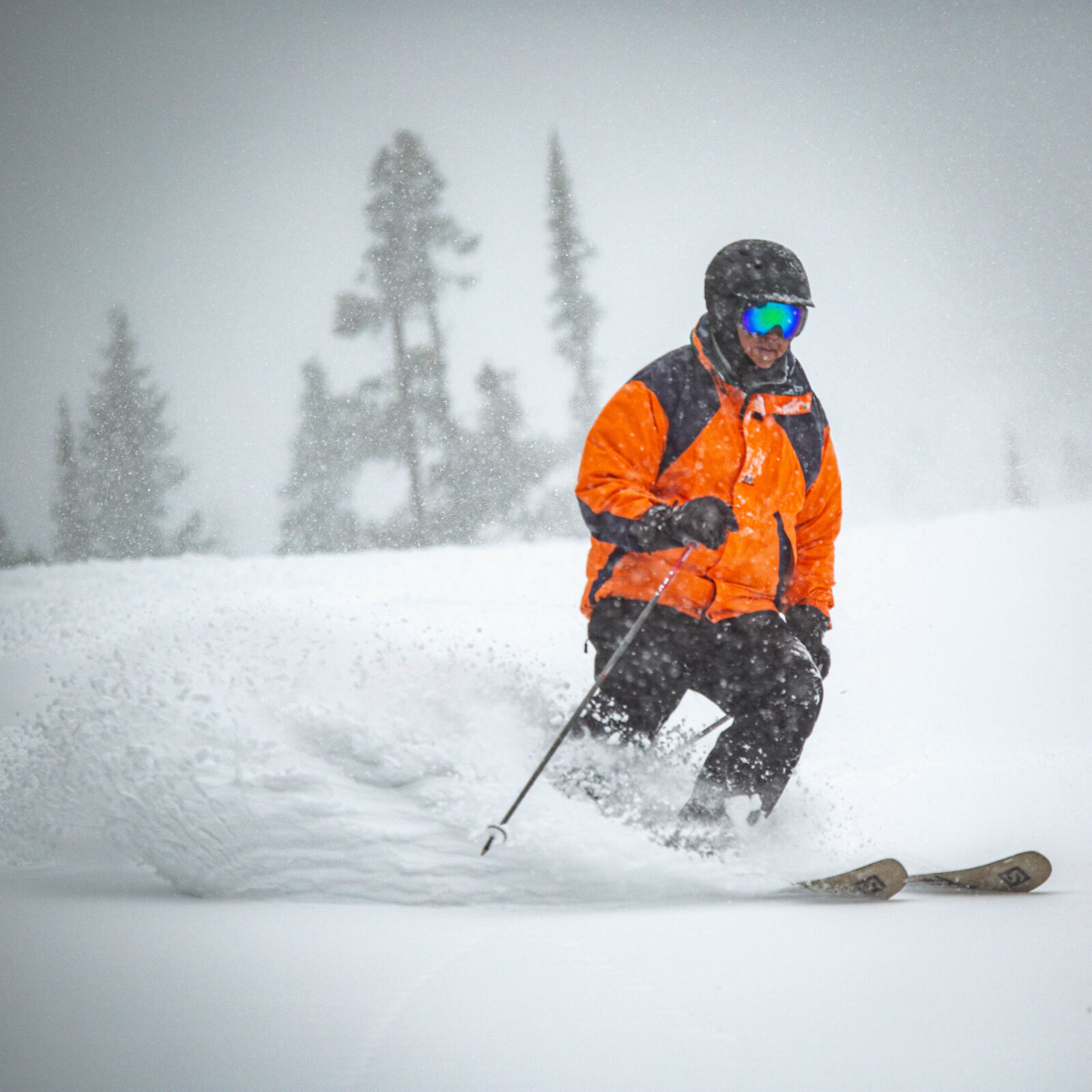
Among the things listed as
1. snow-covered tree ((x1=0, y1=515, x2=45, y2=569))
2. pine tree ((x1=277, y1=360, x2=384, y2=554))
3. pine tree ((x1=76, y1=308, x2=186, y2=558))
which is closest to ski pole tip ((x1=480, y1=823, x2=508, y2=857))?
pine tree ((x1=277, y1=360, x2=384, y2=554))

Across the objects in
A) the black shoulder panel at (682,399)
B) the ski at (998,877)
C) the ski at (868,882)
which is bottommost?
the ski at (998,877)

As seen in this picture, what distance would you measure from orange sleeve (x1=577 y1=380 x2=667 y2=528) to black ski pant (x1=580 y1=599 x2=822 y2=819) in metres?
0.38

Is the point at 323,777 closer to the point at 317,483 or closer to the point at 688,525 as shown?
the point at 688,525

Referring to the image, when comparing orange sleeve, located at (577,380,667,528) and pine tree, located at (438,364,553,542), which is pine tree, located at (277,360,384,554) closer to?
pine tree, located at (438,364,553,542)

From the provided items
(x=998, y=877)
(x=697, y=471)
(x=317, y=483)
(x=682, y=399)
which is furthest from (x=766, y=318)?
(x=317, y=483)

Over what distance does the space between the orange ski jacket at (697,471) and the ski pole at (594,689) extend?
11cm

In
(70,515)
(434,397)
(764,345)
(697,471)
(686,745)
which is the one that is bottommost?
(686,745)

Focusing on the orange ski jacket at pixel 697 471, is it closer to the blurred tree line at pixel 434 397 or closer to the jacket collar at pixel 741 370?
the jacket collar at pixel 741 370

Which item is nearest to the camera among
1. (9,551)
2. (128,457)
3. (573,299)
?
(573,299)

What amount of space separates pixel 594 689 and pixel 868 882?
92cm

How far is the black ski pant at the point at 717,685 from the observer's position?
273 cm

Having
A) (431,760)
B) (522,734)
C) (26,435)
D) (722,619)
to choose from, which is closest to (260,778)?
(431,760)

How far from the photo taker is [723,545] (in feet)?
8.89

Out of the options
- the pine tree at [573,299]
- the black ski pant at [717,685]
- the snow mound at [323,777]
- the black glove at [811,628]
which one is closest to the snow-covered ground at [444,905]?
the snow mound at [323,777]
